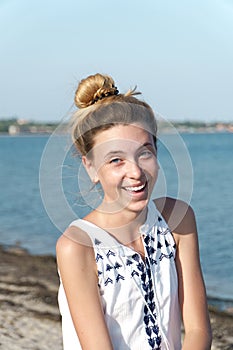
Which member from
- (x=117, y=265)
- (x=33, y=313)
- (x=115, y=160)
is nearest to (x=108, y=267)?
(x=117, y=265)

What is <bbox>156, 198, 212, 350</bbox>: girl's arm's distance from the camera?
9.39ft

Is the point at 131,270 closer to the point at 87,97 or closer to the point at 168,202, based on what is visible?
the point at 168,202

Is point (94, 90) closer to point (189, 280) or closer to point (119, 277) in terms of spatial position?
point (119, 277)

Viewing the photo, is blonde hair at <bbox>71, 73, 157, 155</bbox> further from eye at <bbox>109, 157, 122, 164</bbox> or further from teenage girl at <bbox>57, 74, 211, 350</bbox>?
eye at <bbox>109, 157, 122, 164</bbox>

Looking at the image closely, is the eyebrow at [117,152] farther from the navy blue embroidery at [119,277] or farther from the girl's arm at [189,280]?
the navy blue embroidery at [119,277]

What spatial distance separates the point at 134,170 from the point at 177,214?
0.43 metres

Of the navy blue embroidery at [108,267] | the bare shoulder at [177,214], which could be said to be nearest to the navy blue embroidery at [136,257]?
the navy blue embroidery at [108,267]

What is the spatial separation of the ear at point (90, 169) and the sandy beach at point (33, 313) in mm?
3587

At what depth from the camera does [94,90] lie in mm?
2803

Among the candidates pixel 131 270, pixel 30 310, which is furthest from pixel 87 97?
pixel 30 310

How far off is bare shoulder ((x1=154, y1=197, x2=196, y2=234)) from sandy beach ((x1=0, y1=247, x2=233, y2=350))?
348 cm

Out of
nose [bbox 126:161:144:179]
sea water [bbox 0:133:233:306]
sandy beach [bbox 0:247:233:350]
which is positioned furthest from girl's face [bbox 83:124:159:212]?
sandy beach [bbox 0:247:233:350]

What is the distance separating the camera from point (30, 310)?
7605 mm

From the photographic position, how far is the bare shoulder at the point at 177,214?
2.94 meters
